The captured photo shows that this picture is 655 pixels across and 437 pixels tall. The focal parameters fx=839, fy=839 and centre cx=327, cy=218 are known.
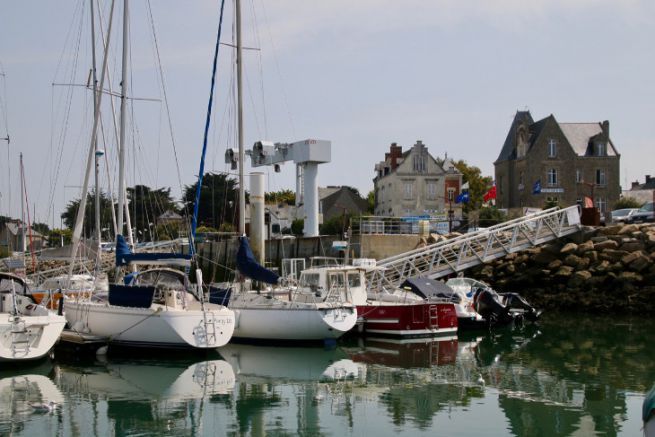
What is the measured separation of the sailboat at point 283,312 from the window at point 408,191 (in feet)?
193

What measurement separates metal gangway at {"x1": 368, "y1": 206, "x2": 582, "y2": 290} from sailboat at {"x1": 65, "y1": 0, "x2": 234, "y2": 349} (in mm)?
13475

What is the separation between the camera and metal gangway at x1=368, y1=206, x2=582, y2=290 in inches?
1758

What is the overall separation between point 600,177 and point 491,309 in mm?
54014

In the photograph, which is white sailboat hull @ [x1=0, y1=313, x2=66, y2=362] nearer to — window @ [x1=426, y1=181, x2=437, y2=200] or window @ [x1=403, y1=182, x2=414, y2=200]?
window @ [x1=403, y1=182, x2=414, y2=200]

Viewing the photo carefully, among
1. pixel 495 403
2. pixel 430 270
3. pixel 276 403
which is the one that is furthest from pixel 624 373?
pixel 430 270

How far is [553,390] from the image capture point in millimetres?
23125

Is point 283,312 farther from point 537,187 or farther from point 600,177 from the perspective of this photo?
point 600,177

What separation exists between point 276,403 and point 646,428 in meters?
11.3

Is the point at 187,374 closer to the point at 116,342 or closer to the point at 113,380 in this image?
the point at 113,380

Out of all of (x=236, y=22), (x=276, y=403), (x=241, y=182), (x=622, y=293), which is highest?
(x=236, y=22)

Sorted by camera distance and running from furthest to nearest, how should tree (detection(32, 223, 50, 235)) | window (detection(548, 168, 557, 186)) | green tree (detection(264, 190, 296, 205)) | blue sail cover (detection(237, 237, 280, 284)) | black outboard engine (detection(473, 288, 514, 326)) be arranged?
green tree (detection(264, 190, 296, 205)) < window (detection(548, 168, 557, 186)) < tree (detection(32, 223, 50, 235)) < black outboard engine (detection(473, 288, 514, 326)) < blue sail cover (detection(237, 237, 280, 284))

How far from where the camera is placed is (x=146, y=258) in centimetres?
3073

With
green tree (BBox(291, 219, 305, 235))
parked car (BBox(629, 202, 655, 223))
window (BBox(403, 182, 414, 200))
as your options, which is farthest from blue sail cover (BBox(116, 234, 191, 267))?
window (BBox(403, 182, 414, 200))

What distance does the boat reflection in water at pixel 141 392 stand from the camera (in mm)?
19191
